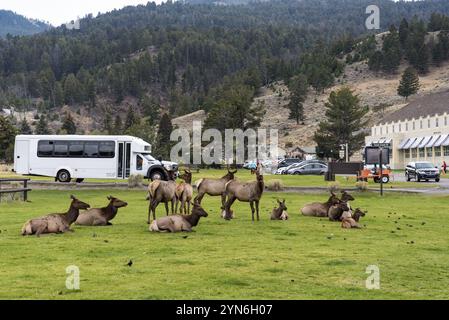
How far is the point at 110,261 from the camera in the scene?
11859 millimetres

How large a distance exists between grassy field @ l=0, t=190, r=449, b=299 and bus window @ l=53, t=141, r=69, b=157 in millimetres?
25582

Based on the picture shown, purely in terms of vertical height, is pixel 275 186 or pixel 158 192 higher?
pixel 158 192

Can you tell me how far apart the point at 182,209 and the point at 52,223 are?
5.08 meters

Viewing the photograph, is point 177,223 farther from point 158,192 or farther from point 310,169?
point 310,169

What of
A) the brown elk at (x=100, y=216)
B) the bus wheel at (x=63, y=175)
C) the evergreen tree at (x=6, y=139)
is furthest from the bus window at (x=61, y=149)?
the evergreen tree at (x=6, y=139)

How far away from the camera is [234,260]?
12.0m

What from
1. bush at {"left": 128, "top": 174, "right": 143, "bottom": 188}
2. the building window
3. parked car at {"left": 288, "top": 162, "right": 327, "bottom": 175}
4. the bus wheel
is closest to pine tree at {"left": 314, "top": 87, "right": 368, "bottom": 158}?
the building window

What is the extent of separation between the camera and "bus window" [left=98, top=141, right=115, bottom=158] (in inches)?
1779

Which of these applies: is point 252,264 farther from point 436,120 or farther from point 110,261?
point 436,120

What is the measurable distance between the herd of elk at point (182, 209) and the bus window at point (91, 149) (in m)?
24.0

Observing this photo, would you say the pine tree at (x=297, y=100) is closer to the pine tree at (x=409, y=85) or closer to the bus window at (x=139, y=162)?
the pine tree at (x=409, y=85)

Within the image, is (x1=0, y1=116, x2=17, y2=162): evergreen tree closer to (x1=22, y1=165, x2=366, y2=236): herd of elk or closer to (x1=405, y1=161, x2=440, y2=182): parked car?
(x1=405, y1=161, x2=440, y2=182): parked car

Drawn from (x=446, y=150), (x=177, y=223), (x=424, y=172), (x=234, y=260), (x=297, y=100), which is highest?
(x=297, y=100)

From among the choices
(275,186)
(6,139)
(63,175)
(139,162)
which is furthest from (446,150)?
(6,139)
